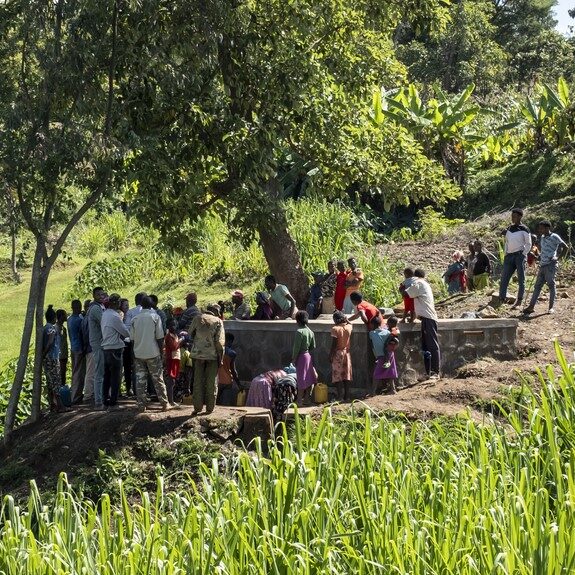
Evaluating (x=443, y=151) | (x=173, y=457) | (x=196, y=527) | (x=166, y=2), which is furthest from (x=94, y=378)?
(x=443, y=151)

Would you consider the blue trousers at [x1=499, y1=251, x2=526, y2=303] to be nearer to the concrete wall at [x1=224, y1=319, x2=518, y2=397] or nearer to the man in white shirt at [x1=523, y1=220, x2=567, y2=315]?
the man in white shirt at [x1=523, y1=220, x2=567, y2=315]

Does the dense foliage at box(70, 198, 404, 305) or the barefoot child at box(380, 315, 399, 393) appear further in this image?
the dense foliage at box(70, 198, 404, 305)

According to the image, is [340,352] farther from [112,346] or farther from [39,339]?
[39,339]

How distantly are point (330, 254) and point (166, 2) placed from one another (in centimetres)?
668

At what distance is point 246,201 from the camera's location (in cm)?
1450

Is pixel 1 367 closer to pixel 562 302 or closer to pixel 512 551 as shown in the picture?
pixel 562 302

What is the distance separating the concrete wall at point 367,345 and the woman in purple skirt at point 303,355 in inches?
26.8

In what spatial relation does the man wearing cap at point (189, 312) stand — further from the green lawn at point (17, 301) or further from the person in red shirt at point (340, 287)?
the green lawn at point (17, 301)

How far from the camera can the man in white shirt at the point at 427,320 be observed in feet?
41.7

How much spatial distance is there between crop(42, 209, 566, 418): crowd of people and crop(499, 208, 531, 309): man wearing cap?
14 millimetres

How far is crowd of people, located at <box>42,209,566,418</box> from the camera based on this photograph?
12.0 m

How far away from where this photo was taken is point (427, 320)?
1280 cm

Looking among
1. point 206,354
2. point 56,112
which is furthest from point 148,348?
point 56,112

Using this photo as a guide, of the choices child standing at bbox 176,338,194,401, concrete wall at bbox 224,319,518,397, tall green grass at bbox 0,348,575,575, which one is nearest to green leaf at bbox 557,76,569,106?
concrete wall at bbox 224,319,518,397
